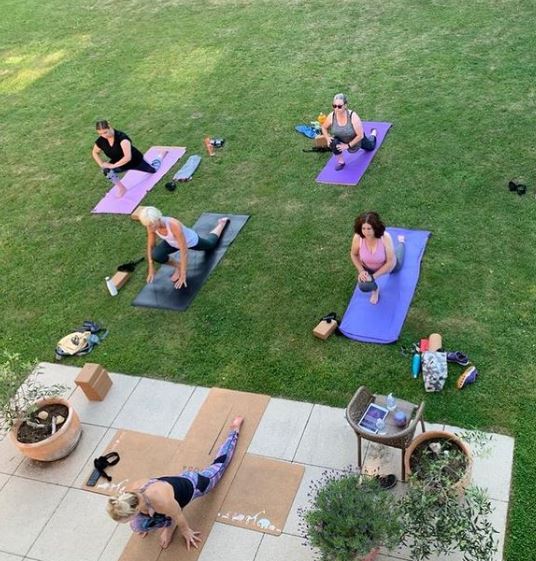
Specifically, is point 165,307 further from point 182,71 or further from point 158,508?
point 182,71

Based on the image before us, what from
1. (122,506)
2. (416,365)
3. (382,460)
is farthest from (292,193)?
(122,506)

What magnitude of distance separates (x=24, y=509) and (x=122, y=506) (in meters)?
1.92

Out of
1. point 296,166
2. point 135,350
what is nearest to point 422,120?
point 296,166

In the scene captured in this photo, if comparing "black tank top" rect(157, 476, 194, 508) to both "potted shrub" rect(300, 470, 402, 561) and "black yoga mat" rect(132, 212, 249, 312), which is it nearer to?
"potted shrub" rect(300, 470, 402, 561)

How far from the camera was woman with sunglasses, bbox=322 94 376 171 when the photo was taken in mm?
8703

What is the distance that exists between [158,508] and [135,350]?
257 cm

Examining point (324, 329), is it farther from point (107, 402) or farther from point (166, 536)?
point (166, 536)

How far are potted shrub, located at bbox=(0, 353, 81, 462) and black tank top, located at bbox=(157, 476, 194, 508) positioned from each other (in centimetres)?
152

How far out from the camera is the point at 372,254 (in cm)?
643

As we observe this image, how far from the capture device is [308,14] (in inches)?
558

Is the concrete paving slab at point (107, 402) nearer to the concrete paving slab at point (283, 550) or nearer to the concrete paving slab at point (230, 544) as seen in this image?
the concrete paving slab at point (230, 544)

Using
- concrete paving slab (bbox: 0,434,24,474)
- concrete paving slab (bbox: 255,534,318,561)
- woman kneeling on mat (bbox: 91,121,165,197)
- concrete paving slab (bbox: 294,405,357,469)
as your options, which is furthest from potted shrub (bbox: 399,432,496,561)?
woman kneeling on mat (bbox: 91,121,165,197)

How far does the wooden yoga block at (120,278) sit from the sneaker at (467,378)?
4321 mm

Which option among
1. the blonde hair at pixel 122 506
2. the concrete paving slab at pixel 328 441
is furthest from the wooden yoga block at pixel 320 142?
the blonde hair at pixel 122 506
